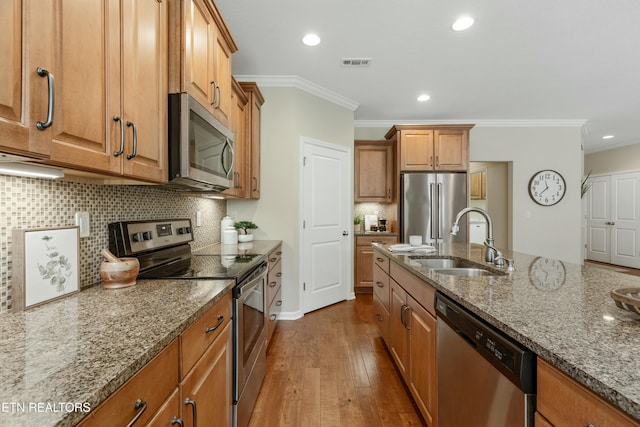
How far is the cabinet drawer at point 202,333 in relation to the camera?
875 mm

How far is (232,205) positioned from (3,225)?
92.5 inches

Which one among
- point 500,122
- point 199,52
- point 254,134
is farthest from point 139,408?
point 500,122

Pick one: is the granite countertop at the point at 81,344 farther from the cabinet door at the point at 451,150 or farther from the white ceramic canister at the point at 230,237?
the cabinet door at the point at 451,150

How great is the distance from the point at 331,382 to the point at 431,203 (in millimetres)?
2892

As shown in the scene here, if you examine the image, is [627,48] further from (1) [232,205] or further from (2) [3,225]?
(2) [3,225]

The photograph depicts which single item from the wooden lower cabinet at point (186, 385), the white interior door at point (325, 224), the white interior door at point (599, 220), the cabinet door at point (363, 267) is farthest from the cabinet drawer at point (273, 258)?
the white interior door at point (599, 220)

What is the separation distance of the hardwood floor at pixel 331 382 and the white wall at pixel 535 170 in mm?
3511

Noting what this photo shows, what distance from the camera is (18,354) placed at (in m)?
0.64

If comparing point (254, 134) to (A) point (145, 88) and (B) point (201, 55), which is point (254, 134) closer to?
(B) point (201, 55)

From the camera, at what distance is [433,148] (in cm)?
416

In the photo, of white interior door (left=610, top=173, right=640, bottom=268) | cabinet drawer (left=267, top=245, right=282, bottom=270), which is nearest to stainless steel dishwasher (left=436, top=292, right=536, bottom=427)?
cabinet drawer (left=267, top=245, right=282, bottom=270)

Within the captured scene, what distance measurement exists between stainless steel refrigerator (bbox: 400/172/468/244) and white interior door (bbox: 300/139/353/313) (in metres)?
0.90

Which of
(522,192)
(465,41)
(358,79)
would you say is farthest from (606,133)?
(358,79)

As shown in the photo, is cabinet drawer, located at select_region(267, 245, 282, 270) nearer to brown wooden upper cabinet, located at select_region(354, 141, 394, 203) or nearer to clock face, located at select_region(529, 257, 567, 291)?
clock face, located at select_region(529, 257, 567, 291)
